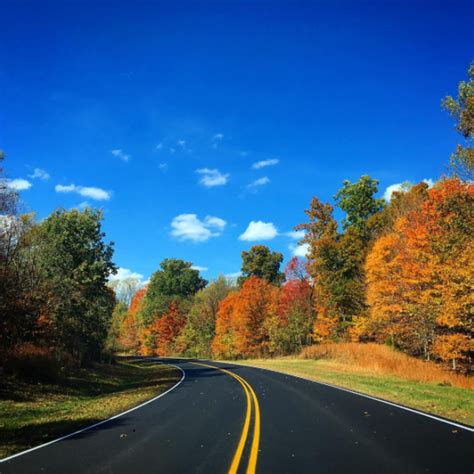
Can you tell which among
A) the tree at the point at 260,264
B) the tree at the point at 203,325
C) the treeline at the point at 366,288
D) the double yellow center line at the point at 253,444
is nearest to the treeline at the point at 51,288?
the double yellow center line at the point at 253,444

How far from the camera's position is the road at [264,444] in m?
6.74

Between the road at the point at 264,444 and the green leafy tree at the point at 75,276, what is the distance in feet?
52.0

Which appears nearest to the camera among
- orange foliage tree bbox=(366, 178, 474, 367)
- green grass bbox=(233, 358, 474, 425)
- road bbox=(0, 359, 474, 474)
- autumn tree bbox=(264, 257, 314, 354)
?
road bbox=(0, 359, 474, 474)

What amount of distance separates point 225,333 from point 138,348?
43889 mm

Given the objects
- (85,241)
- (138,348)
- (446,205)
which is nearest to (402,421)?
(446,205)

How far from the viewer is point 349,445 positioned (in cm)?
793

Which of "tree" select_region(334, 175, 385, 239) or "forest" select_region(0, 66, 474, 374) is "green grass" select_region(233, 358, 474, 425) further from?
"tree" select_region(334, 175, 385, 239)

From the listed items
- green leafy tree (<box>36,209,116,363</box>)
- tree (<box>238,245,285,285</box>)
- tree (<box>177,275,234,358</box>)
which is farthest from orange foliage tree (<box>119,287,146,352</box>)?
green leafy tree (<box>36,209,116,363</box>)

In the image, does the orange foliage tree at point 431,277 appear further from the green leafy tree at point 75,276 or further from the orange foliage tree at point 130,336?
the orange foliage tree at point 130,336

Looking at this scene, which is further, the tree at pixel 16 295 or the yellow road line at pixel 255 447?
the tree at pixel 16 295

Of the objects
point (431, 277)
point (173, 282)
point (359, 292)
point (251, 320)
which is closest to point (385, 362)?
point (431, 277)

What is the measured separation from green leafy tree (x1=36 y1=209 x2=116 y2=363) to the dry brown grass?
65.9ft

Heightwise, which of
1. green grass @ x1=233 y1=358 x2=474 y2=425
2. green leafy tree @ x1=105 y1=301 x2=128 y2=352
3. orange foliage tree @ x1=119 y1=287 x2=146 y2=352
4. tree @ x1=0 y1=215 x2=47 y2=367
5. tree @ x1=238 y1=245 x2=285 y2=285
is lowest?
orange foliage tree @ x1=119 y1=287 x2=146 y2=352

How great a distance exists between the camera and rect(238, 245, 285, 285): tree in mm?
81188
